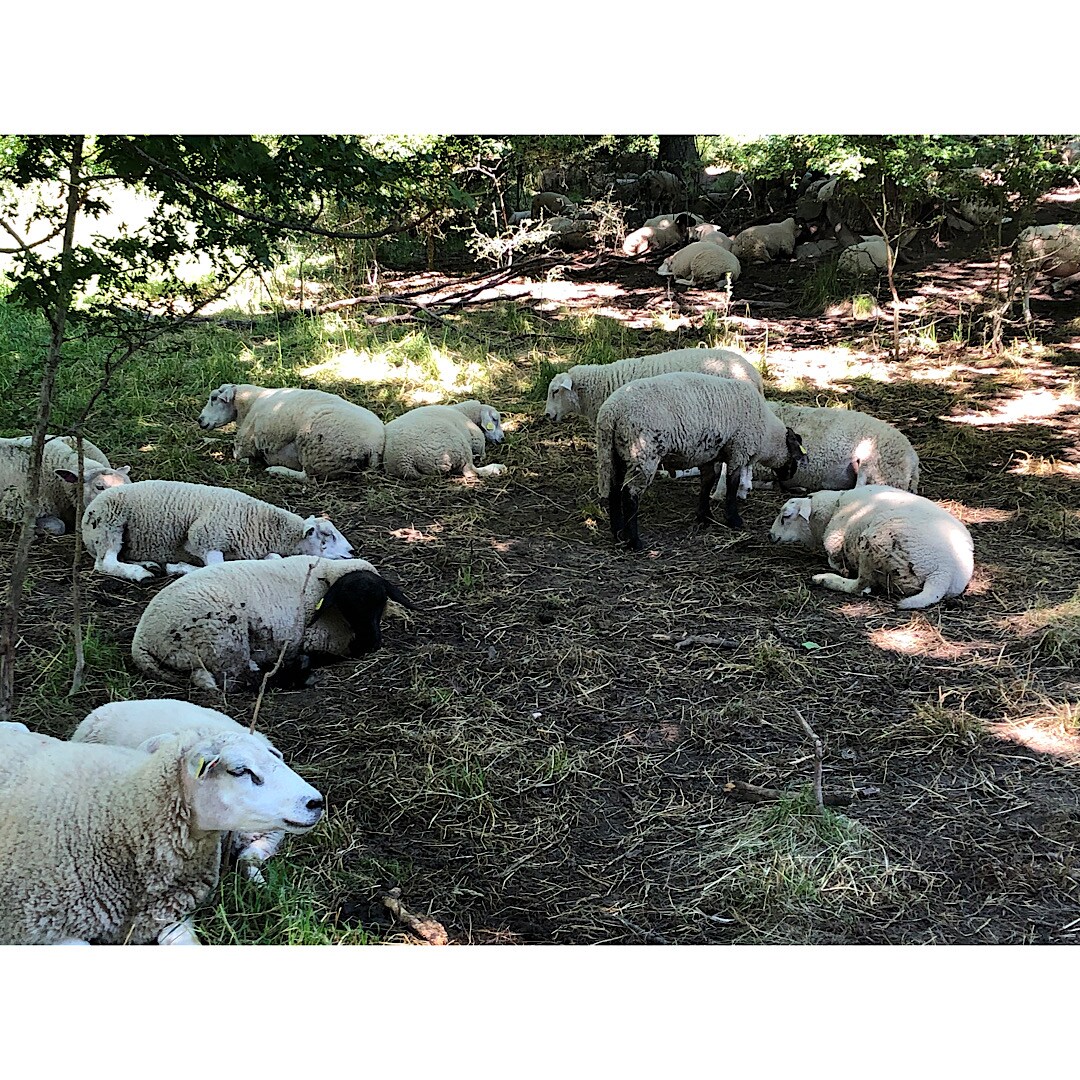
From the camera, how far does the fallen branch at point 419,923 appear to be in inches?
123

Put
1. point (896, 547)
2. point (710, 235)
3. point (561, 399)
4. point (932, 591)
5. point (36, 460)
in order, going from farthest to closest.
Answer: point (710, 235)
point (561, 399)
point (896, 547)
point (932, 591)
point (36, 460)

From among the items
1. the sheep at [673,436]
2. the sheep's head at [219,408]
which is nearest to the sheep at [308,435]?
the sheep's head at [219,408]

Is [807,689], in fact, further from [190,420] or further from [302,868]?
[190,420]

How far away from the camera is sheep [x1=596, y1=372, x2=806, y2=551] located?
655 cm

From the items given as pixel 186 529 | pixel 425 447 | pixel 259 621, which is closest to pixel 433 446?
pixel 425 447

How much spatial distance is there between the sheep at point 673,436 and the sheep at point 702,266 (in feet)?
20.6

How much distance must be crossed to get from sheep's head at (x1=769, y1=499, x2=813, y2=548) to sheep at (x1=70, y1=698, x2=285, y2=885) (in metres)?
3.90

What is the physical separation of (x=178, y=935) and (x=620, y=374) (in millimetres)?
6128

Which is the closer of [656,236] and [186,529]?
[186,529]

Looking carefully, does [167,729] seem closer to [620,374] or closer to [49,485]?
[49,485]

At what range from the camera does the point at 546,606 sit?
5.64 m

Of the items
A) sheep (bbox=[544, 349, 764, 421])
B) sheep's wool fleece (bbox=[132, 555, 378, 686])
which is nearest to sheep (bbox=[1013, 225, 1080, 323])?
sheep (bbox=[544, 349, 764, 421])

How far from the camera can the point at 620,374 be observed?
27.2ft
